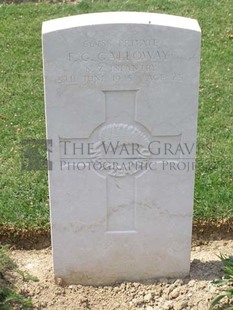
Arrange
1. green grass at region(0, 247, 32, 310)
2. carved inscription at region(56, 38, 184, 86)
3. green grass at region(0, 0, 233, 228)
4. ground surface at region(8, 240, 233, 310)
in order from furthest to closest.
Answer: green grass at region(0, 0, 233, 228) < ground surface at region(8, 240, 233, 310) < green grass at region(0, 247, 32, 310) < carved inscription at region(56, 38, 184, 86)

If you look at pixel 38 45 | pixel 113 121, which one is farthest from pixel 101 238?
pixel 38 45

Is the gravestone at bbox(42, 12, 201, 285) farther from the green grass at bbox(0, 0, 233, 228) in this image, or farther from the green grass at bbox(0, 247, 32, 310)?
the green grass at bbox(0, 0, 233, 228)

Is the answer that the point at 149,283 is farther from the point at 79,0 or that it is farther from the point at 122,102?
the point at 79,0

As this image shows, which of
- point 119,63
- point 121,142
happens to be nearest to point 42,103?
point 121,142

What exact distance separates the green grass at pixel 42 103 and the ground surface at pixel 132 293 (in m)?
0.55

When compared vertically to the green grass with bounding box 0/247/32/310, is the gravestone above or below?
→ above

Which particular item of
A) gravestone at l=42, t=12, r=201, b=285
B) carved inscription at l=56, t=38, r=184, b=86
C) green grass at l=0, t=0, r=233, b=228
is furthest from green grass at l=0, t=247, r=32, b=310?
carved inscription at l=56, t=38, r=184, b=86

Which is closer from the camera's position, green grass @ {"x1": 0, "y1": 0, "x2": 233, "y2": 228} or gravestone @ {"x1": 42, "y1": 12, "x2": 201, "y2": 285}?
gravestone @ {"x1": 42, "y1": 12, "x2": 201, "y2": 285}

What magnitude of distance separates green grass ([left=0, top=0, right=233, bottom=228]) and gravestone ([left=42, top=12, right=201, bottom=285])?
2.37ft

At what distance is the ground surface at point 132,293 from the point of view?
13.3 feet

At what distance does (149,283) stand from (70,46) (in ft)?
5.52

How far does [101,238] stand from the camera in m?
4.09

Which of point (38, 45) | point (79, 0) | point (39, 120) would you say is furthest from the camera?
point (79, 0)

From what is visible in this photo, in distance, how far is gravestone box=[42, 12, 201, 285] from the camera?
3527mm
